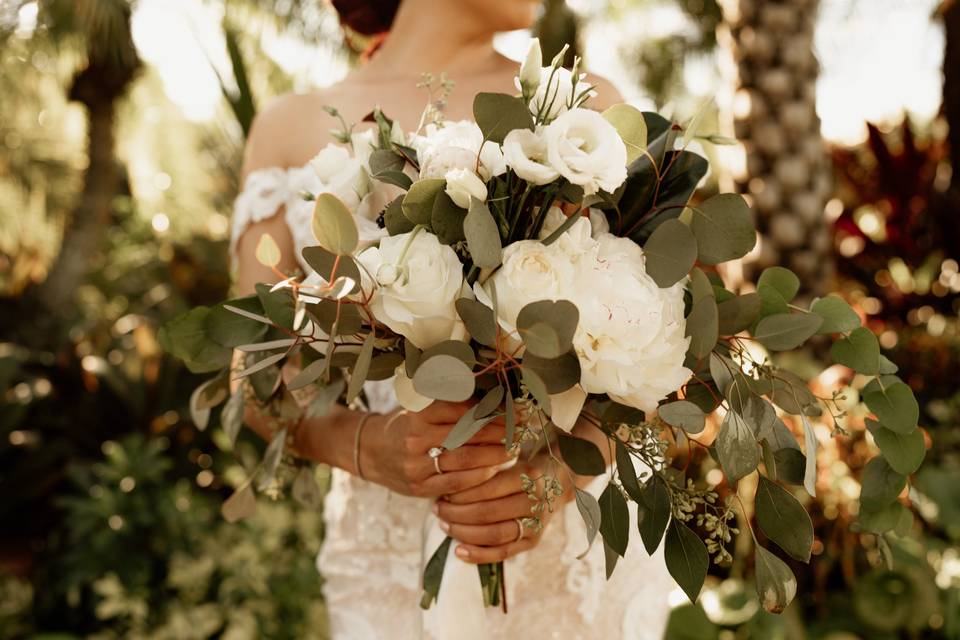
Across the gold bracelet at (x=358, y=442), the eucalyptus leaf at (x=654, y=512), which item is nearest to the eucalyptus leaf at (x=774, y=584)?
the eucalyptus leaf at (x=654, y=512)

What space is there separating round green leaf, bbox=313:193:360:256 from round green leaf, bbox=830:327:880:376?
0.69m

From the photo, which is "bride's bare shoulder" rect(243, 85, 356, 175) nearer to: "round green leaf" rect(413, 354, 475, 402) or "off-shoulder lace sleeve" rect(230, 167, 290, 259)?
"off-shoulder lace sleeve" rect(230, 167, 290, 259)

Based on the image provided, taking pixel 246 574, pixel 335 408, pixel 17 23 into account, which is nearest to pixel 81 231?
pixel 17 23

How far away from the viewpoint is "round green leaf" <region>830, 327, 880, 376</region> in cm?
108

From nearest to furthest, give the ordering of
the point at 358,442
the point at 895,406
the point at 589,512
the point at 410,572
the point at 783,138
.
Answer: the point at 589,512 → the point at 895,406 → the point at 358,442 → the point at 410,572 → the point at 783,138

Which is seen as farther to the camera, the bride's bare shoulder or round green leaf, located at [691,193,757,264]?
the bride's bare shoulder

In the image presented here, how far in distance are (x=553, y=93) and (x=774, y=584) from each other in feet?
2.24

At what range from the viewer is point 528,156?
0.95 meters

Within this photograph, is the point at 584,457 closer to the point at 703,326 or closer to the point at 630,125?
the point at 703,326

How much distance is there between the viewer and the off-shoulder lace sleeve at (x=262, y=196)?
160 centimetres

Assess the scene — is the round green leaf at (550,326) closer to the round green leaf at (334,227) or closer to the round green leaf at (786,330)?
the round green leaf at (334,227)

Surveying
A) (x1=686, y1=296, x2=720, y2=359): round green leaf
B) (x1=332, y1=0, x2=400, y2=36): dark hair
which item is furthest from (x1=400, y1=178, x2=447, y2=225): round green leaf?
(x1=332, y1=0, x2=400, y2=36): dark hair

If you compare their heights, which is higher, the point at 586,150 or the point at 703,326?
the point at 586,150

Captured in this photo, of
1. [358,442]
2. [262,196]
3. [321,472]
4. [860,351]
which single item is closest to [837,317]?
[860,351]
